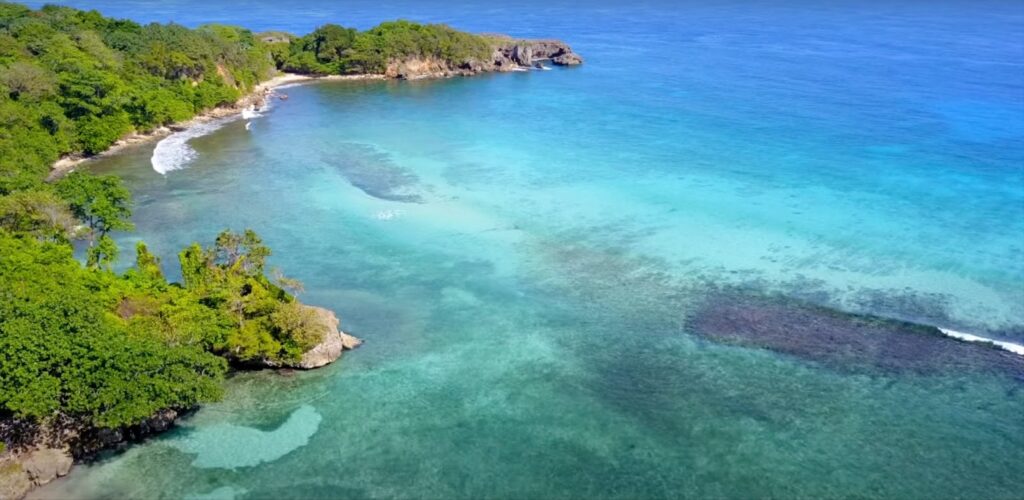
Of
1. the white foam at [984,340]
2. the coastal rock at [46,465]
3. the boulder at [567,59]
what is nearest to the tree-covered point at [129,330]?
the coastal rock at [46,465]

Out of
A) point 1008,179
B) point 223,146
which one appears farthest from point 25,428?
point 1008,179

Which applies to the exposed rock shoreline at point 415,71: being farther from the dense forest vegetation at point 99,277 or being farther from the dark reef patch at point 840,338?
the dark reef patch at point 840,338

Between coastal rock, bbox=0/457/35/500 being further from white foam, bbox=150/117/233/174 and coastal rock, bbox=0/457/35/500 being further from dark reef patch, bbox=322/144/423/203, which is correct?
white foam, bbox=150/117/233/174

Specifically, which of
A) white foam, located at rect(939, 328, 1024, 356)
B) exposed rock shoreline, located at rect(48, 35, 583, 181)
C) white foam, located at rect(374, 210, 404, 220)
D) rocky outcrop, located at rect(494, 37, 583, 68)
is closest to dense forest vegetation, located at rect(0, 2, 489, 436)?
exposed rock shoreline, located at rect(48, 35, 583, 181)

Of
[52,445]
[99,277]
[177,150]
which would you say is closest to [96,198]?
[99,277]

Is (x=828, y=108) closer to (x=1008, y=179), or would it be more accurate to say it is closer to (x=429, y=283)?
(x=1008, y=179)
